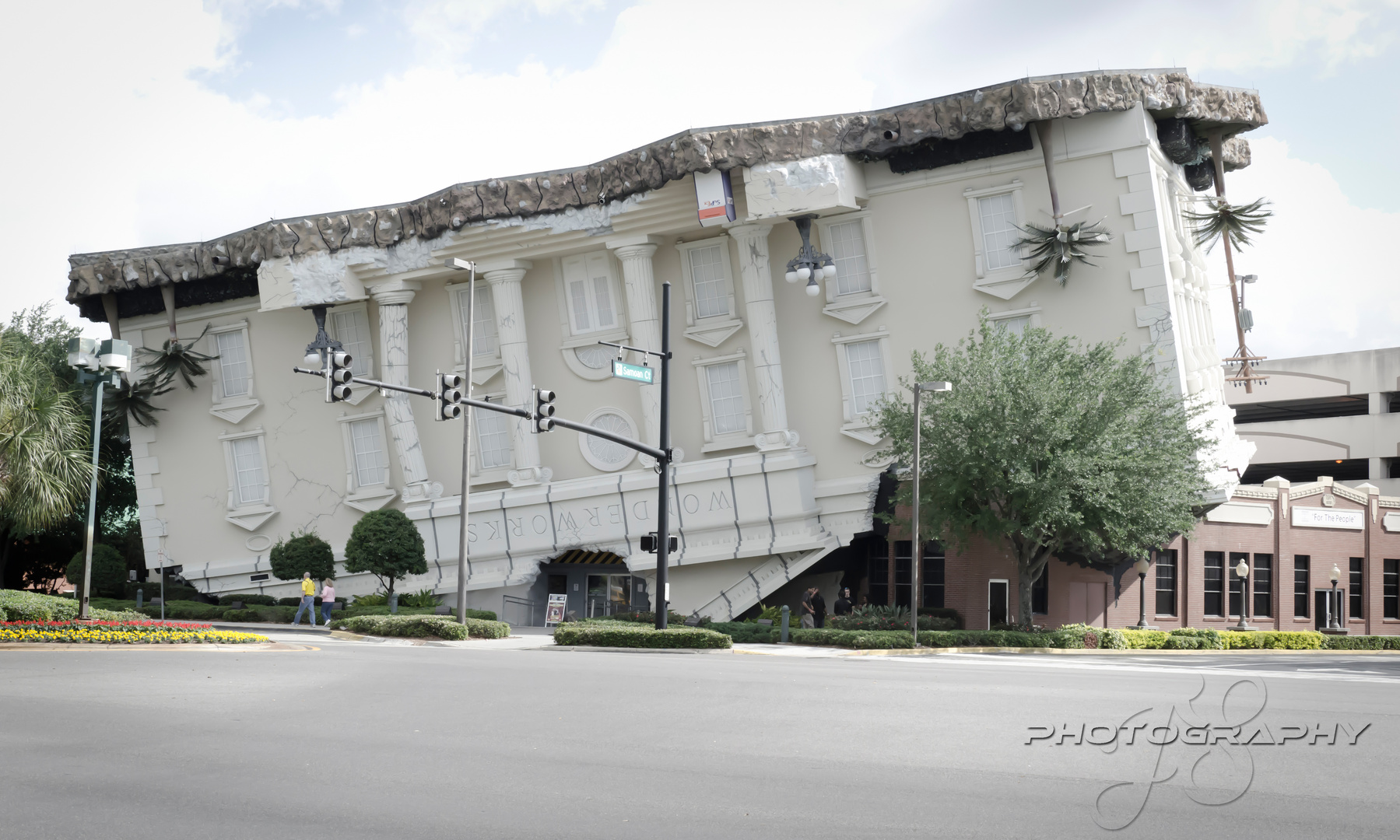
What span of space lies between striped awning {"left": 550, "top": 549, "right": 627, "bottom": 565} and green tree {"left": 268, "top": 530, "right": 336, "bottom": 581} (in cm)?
746

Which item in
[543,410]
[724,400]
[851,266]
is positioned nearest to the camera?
[543,410]

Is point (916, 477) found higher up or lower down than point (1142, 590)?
higher up

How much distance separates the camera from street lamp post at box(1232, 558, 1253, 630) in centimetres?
3706

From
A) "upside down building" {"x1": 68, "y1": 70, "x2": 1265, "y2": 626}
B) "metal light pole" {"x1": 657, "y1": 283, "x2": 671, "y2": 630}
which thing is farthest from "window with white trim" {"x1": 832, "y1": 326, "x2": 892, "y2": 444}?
"metal light pole" {"x1": 657, "y1": 283, "x2": 671, "y2": 630}

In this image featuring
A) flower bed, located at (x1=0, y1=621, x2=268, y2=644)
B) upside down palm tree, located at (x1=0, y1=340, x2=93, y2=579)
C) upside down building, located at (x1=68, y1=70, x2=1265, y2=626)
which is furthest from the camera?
upside down building, located at (x1=68, y1=70, x2=1265, y2=626)

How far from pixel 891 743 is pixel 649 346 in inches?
1019

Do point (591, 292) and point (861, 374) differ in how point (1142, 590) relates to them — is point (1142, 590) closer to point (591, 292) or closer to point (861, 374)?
point (861, 374)

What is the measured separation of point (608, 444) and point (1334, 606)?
82.2 ft

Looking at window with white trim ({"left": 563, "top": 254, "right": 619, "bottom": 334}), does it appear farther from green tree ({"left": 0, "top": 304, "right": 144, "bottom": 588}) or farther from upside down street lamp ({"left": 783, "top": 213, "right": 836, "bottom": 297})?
green tree ({"left": 0, "top": 304, "right": 144, "bottom": 588})

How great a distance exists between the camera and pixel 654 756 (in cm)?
1029

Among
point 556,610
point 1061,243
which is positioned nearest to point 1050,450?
point 1061,243

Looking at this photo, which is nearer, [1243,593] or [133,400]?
[1243,593]

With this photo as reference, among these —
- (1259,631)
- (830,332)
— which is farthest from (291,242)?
(1259,631)

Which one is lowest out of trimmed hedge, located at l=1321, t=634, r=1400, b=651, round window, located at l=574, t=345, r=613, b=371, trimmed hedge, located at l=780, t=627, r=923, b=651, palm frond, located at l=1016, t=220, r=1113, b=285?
trimmed hedge, located at l=1321, t=634, r=1400, b=651
